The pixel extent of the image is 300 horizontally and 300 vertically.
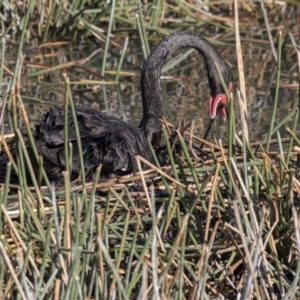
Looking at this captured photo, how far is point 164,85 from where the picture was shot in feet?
24.9

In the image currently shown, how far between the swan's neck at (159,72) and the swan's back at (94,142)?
0.66m

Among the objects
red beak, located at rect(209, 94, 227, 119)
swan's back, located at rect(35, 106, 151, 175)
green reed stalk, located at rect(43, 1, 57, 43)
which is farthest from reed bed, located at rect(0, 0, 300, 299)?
green reed stalk, located at rect(43, 1, 57, 43)

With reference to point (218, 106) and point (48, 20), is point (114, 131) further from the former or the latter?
point (48, 20)

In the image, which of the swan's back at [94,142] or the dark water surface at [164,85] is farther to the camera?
the dark water surface at [164,85]

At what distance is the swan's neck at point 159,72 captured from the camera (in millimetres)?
5879

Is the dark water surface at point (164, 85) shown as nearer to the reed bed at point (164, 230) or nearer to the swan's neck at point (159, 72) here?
the swan's neck at point (159, 72)

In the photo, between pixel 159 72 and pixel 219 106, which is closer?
pixel 219 106

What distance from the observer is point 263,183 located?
405cm

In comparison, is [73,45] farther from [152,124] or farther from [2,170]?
[2,170]

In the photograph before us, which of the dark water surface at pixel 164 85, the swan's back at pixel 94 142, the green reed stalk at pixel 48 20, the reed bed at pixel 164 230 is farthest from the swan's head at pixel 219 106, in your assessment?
the green reed stalk at pixel 48 20

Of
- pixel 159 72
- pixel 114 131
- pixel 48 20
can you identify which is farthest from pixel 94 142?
pixel 48 20

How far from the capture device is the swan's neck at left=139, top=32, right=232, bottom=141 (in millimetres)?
5879

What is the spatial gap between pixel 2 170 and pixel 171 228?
1180mm

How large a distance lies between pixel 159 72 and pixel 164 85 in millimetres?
1575
